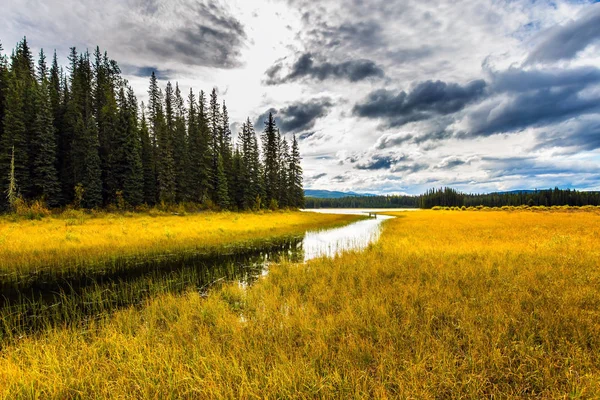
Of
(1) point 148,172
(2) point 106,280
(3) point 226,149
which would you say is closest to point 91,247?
(2) point 106,280

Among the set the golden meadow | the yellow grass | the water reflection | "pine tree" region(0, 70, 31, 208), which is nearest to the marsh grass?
the yellow grass

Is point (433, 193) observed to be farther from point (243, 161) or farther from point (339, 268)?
point (339, 268)

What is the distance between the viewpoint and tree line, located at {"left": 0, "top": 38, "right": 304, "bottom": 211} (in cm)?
3098

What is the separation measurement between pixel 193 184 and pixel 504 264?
150ft

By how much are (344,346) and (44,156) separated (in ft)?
144

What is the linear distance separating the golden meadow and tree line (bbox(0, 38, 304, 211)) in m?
35.4

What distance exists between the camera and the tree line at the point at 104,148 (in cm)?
3098

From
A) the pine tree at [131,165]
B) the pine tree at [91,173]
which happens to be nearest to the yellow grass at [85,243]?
the pine tree at [91,173]

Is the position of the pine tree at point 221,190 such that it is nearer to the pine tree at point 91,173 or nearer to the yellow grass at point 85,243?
the pine tree at point 91,173

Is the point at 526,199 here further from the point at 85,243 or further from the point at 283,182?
the point at 85,243

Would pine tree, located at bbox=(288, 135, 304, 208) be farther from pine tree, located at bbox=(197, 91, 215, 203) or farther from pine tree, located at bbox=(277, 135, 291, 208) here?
pine tree, located at bbox=(197, 91, 215, 203)

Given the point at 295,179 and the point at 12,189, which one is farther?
the point at 295,179

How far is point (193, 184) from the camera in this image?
148 ft

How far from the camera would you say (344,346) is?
4477 millimetres
